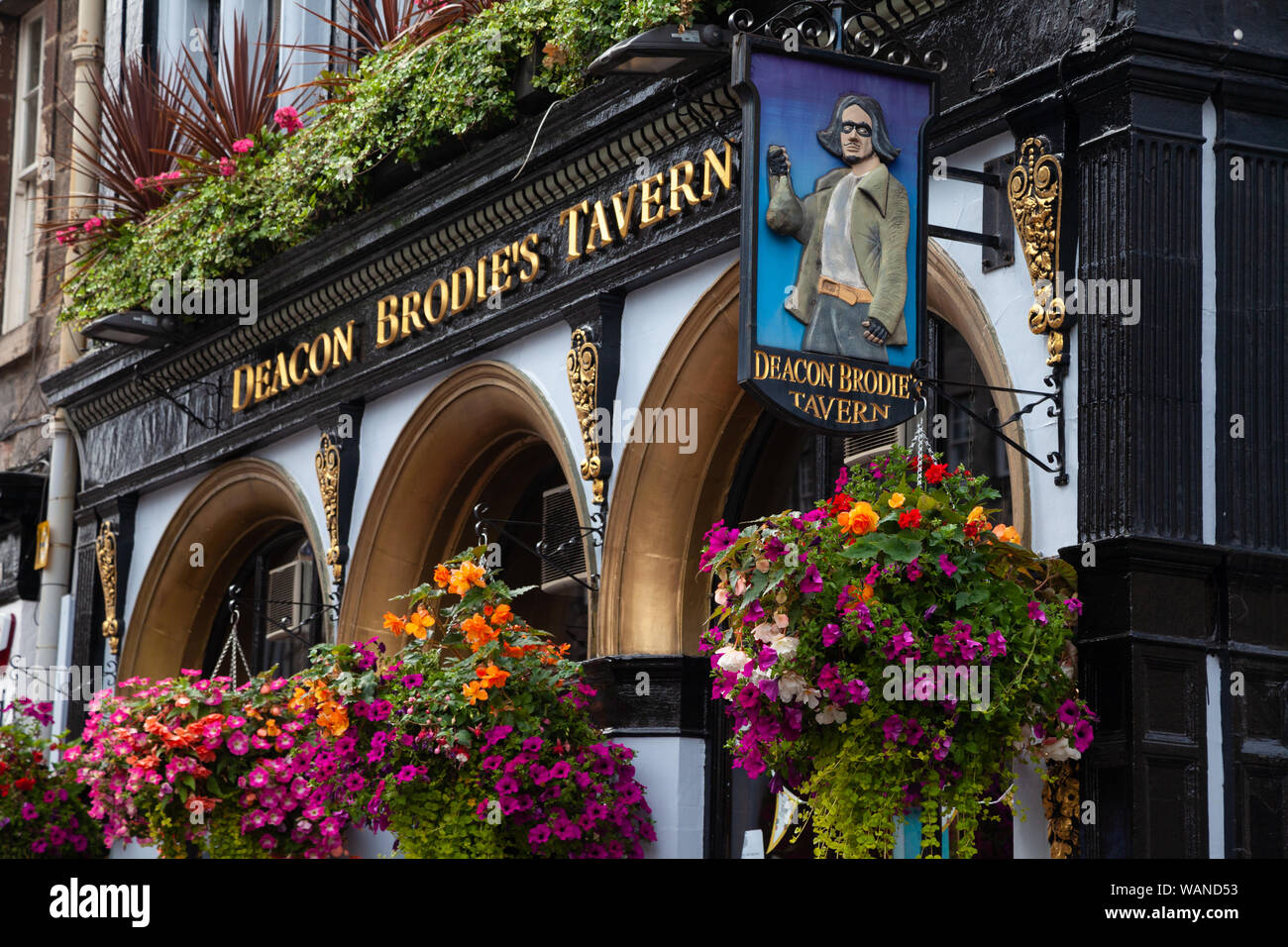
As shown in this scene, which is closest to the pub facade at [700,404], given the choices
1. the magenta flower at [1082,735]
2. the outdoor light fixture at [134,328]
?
the magenta flower at [1082,735]

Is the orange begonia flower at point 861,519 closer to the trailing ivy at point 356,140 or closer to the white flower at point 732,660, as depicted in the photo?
the white flower at point 732,660

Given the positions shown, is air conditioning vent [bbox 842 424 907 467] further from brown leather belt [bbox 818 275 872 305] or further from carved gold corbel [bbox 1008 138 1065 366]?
brown leather belt [bbox 818 275 872 305]

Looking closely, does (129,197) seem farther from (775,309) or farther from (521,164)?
(775,309)

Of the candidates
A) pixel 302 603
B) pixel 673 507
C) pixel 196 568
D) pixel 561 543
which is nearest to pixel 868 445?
pixel 673 507

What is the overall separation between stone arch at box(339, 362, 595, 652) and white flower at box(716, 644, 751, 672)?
4255 millimetres

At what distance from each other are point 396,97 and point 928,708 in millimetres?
5721

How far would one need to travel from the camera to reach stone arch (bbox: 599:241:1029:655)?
9.88 m

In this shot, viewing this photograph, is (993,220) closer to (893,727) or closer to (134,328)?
(893,727)

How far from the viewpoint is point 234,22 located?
1349 centimetres

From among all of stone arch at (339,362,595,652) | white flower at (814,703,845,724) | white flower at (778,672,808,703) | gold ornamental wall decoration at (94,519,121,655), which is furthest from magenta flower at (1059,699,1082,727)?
gold ornamental wall decoration at (94,519,121,655)

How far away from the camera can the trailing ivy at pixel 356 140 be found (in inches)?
403
